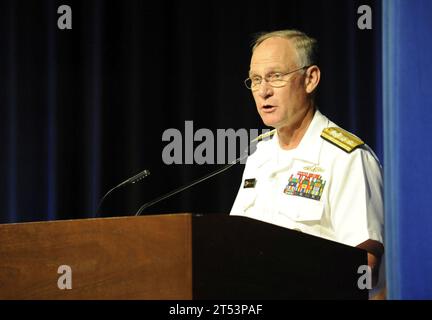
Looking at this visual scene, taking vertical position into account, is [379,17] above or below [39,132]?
above

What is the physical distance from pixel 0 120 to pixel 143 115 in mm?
735

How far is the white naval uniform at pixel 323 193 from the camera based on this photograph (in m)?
2.12

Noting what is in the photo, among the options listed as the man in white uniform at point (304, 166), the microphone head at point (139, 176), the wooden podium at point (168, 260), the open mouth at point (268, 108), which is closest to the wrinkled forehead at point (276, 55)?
the man in white uniform at point (304, 166)

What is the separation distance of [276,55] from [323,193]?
56 centimetres

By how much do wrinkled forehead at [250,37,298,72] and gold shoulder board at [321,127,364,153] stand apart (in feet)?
0.92

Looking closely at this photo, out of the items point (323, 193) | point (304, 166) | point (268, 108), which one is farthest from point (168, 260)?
point (268, 108)

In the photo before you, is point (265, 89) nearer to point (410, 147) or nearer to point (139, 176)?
point (139, 176)

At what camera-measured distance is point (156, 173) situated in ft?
11.7

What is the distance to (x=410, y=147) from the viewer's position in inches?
64.4

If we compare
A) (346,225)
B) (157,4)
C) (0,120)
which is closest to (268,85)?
(346,225)

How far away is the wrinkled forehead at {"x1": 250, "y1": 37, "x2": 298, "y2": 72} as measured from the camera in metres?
2.46

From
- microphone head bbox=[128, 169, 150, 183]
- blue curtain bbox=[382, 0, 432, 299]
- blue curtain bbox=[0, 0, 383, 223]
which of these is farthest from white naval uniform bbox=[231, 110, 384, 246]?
blue curtain bbox=[0, 0, 383, 223]

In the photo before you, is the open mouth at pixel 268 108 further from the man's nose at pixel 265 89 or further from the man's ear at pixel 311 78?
the man's ear at pixel 311 78

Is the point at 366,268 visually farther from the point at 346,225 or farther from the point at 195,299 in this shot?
the point at 195,299
